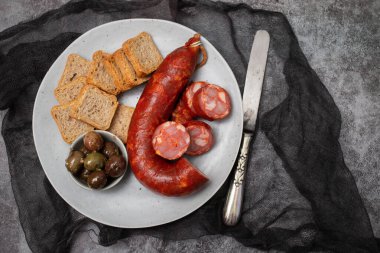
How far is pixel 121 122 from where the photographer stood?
2320mm

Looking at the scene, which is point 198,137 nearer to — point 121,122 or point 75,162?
point 121,122

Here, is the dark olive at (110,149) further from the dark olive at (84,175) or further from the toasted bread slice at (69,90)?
the toasted bread slice at (69,90)

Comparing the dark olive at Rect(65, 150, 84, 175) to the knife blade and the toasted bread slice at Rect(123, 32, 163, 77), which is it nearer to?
the toasted bread slice at Rect(123, 32, 163, 77)

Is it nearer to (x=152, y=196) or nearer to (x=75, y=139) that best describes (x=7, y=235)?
(x=75, y=139)

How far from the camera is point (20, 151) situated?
8.03 feet

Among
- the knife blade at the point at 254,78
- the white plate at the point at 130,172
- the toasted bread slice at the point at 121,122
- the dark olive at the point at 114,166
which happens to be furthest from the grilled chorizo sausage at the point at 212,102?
the dark olive at the point at 114,166

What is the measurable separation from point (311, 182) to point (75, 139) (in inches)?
56.9

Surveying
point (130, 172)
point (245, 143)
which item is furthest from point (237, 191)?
point (130, 172)

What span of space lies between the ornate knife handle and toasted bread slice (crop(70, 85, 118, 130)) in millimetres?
803

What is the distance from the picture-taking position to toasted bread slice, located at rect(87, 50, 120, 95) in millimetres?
2250

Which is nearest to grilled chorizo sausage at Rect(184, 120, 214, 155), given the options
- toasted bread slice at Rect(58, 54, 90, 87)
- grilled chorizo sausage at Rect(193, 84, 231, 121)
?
grilled chorizo sausage at Rect(193, 84, 231, 121)

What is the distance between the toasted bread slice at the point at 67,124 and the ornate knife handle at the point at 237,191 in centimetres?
90

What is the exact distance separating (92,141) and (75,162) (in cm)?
15

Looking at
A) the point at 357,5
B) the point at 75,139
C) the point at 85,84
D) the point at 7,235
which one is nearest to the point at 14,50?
the point at 85,84
